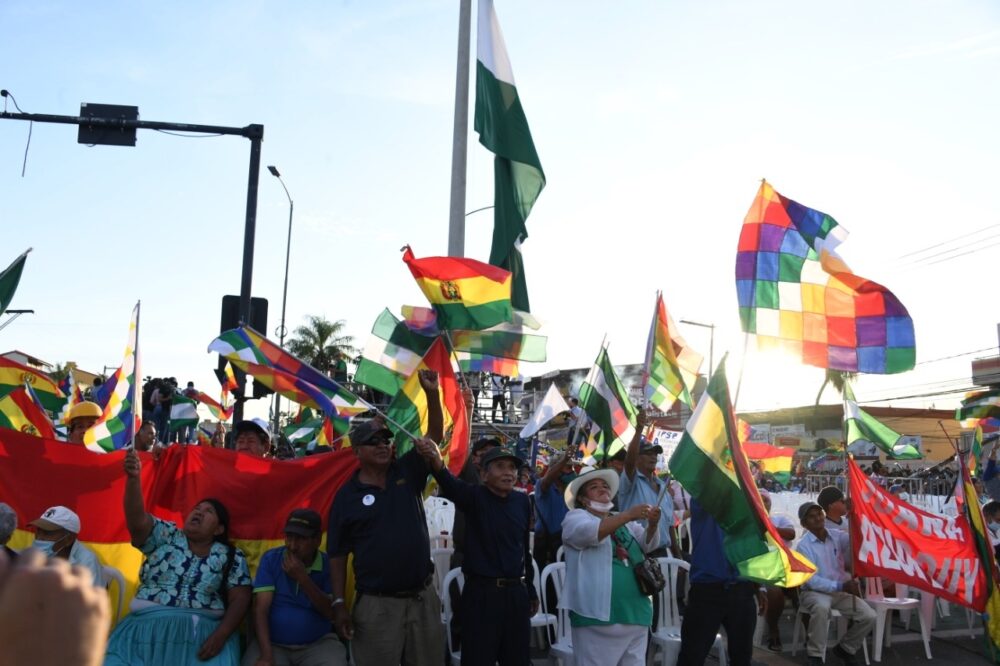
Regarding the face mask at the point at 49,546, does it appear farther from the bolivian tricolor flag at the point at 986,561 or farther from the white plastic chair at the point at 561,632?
the bolivian tricolor flag at the point at 986,561

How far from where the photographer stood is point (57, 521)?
5.45 meters

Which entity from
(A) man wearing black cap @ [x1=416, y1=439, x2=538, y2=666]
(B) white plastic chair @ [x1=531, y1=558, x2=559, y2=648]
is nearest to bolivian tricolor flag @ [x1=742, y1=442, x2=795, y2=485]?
(B) white plastic chair @ [x1=531, y1=558, x2=559, y2=648]

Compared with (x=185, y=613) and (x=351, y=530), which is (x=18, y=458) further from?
(x=351, y=530)

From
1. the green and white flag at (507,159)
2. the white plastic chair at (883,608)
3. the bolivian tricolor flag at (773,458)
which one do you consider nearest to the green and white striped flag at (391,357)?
the green and white flag at (507,159)

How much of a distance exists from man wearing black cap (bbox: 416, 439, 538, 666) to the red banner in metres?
3.83

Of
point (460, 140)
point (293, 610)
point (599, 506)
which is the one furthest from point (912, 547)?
point (460, 140)

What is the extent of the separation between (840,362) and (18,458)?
244 inches

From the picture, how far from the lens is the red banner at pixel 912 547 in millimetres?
8023

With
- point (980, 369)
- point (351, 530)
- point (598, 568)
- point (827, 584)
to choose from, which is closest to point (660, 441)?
point (827, 584)

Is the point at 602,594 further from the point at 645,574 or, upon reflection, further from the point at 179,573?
the point at 179,573

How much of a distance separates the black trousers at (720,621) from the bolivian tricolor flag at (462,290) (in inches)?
112

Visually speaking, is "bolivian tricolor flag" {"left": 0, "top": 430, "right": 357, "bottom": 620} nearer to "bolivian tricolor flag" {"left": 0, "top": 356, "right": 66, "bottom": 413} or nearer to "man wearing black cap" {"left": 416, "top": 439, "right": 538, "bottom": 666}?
"man wearing black cap" {"left": 416, "top": 439, "right": 538, "bottom": 666}

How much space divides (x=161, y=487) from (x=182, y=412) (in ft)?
21.4

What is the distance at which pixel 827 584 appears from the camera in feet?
27.0
